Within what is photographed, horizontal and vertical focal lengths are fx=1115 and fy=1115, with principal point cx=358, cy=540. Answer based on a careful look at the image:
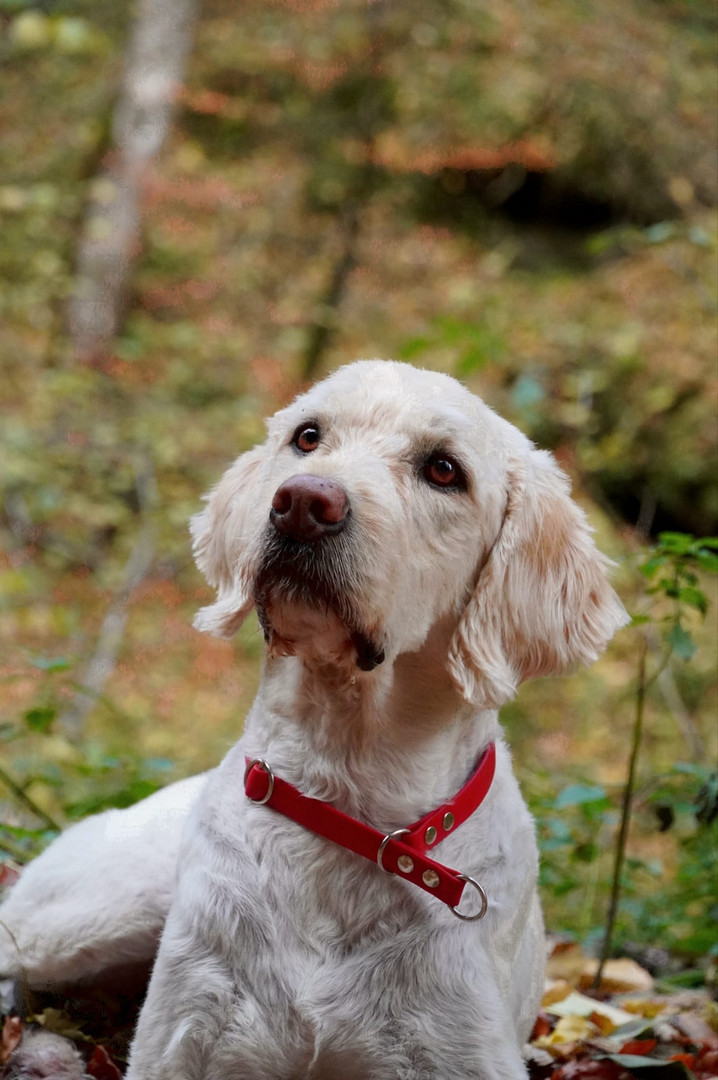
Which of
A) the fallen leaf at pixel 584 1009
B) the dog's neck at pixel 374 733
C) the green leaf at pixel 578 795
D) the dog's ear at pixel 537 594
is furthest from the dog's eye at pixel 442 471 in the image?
the fallen leaf at pixel 584 1009

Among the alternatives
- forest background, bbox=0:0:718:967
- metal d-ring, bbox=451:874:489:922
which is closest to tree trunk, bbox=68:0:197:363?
forest background, bbox=0:0:718:967

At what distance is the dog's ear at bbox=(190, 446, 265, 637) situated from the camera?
7.62 ft

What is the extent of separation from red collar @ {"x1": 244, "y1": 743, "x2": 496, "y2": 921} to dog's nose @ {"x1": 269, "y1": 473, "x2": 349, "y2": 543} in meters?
0.53


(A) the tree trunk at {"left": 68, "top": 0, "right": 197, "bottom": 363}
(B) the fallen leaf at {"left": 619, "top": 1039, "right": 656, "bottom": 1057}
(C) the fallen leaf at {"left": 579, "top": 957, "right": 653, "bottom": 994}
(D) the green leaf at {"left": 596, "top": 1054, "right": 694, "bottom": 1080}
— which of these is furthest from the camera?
(A) the tree trunk at {"left": 68, "top": 0, "right": 197, "bottom": 363}

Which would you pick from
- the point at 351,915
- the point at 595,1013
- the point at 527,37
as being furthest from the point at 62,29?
the point at 527,37

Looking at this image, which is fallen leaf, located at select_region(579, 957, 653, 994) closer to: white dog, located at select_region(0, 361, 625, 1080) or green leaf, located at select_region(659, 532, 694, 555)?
white dog, located at select_region(0, 361, 625, 1080)

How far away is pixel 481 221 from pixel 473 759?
7.50 m

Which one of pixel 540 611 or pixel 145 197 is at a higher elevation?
pixel 145 197

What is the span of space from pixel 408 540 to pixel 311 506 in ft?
0.80

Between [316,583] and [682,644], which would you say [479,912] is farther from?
[682,644]

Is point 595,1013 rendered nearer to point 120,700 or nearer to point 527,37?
point 120,700

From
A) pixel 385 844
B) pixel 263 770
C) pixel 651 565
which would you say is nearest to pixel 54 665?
pixel 263 770

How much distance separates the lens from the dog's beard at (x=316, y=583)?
75.4 inches

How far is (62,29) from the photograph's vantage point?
145 inches
